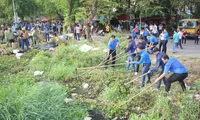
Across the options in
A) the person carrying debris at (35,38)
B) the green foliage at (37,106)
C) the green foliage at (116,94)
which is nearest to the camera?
the green foliage at (37,106)

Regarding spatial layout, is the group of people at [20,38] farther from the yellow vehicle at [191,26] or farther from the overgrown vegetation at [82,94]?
the yellow vehicle at [191,26]

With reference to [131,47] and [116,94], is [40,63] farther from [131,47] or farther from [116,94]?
[116,94]

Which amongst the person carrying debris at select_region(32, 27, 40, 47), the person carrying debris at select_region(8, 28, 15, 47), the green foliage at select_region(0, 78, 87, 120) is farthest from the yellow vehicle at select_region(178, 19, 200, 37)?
the green foliage at select_region(0, 78, 87, 120)

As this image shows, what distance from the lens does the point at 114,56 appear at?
918 centimetres

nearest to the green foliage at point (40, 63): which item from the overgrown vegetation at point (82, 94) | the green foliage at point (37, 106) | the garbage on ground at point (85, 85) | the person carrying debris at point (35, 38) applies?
the overgrown vegetation at point (82, 94)

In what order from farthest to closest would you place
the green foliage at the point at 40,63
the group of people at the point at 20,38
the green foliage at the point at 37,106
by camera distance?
the group of people at the point at 20,38, the green foliage at the point at 40,63, the green foliage at the point at 37,106

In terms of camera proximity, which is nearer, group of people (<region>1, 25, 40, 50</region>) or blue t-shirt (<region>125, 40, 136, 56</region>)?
blue t-shirt (<region>125, 40, 136, 56</region>)

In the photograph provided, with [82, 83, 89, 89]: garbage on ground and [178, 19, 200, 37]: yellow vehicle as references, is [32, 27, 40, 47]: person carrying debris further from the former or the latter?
[178, 19, 200, 37]: yellow vehicle

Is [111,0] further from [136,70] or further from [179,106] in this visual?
[179,106]

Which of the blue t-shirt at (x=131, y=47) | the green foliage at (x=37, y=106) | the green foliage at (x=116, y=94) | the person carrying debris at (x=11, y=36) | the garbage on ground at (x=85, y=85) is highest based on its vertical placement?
the person carrying debris at (x=11, y=36)

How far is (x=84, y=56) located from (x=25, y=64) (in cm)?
302

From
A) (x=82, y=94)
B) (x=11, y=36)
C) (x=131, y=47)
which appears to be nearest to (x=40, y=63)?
(x=82, y=94)

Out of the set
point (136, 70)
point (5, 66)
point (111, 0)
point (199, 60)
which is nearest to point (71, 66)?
point (136, 70)

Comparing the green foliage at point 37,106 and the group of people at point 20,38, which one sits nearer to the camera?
the green foliage at point 37,106
